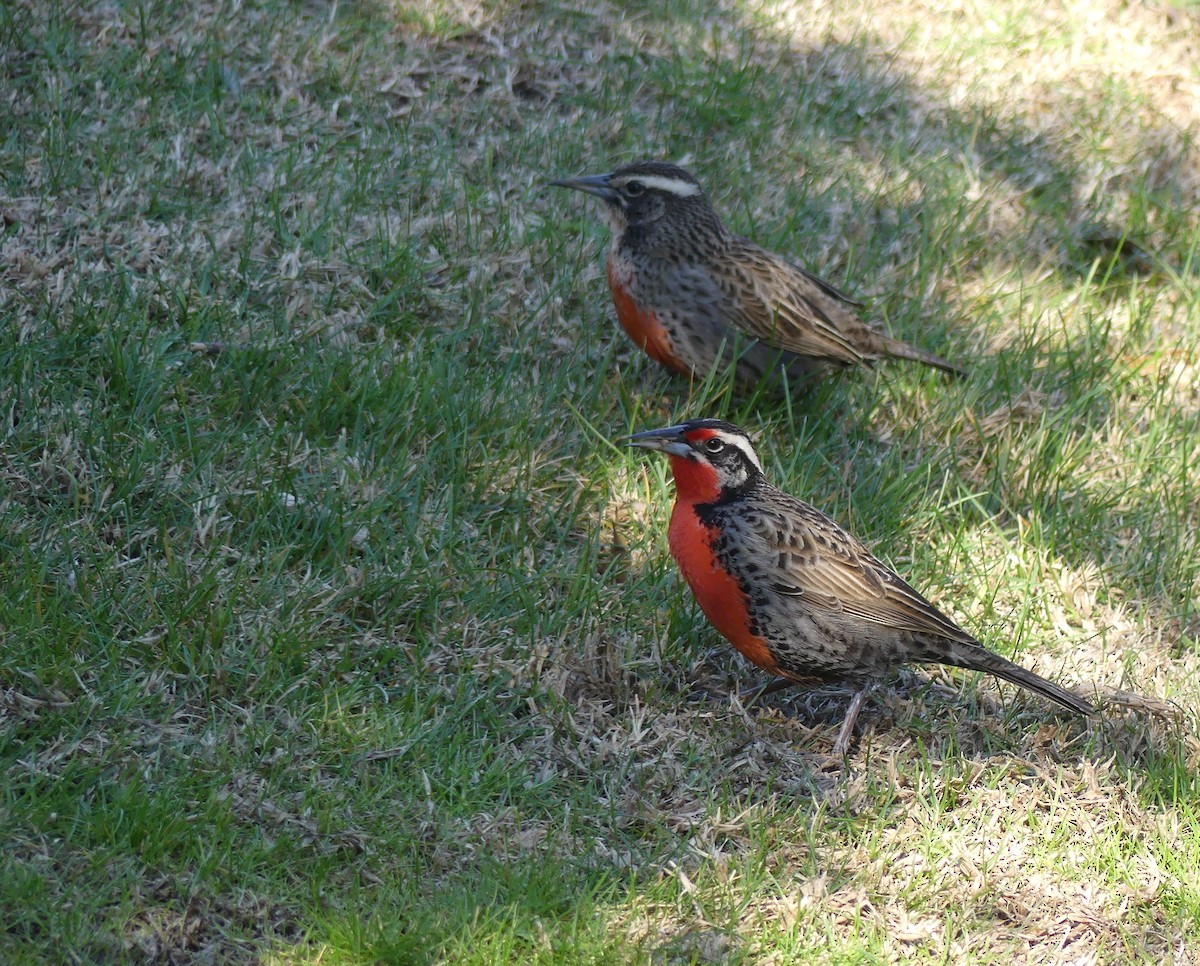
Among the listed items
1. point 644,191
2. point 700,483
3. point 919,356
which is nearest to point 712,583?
point 700,483

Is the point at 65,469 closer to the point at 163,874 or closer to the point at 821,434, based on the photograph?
the point at 163,874

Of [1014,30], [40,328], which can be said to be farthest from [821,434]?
[1014,30]

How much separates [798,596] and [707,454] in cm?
64

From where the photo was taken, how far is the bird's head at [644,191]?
718cm

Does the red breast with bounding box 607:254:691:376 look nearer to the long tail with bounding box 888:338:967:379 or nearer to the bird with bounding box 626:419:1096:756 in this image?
the long tail with bounding box 888:338:967:379

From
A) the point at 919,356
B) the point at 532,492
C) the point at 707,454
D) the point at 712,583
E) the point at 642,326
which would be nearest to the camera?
the point at 712,583

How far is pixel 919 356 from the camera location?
279 inches

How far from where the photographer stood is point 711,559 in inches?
214

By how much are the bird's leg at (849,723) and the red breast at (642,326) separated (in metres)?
2.00

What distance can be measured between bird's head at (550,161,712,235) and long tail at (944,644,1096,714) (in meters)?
2.74

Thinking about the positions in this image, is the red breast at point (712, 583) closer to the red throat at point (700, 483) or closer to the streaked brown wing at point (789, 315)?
the red throat at point (700, 483)

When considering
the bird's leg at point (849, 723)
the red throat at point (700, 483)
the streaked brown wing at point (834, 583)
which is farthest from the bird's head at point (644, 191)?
the bird's leg at point (849, 723)

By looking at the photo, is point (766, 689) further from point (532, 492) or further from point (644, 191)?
point (644, 191)

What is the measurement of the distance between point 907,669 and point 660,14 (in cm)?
471
